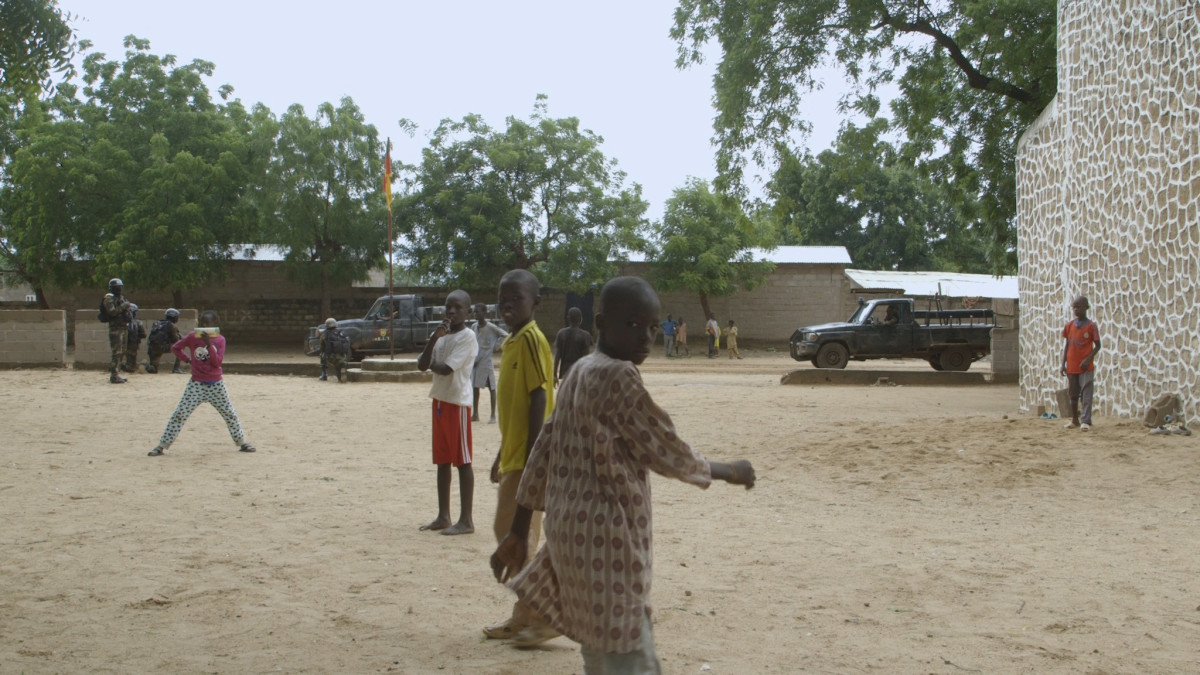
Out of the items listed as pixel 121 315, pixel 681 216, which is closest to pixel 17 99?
pixel 121 315

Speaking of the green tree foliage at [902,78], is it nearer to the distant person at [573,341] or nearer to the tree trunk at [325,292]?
the distant person at [573,341]

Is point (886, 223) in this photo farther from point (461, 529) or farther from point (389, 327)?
point (461, 529)

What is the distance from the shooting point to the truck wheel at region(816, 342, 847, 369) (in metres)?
25.4

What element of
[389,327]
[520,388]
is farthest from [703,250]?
[520,388]

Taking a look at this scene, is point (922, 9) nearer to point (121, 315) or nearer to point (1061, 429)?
point (1061, 429)

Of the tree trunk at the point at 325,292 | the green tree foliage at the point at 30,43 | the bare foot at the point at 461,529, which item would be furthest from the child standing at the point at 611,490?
the tree trunk at the point at 325,292

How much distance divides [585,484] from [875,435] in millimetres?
9248

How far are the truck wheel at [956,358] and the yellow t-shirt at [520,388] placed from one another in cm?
2250

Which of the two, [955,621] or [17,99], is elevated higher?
[17,99]

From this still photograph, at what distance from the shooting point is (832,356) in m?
25.4

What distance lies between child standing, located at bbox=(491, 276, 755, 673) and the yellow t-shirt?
1.48m

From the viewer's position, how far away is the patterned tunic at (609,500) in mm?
3025

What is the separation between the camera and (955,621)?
194 inches

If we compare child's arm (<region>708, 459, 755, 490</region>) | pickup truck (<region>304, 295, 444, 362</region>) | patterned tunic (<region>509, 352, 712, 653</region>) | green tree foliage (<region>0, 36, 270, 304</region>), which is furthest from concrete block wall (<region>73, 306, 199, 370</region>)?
child's arm (<region>708, 459, 755, 490</region>)
